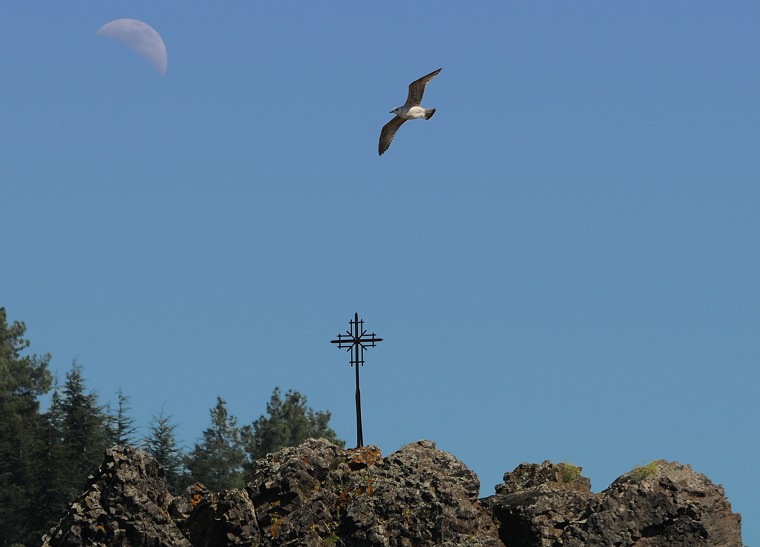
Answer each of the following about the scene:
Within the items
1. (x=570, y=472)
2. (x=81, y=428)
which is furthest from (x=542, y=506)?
(x=81, y=428)

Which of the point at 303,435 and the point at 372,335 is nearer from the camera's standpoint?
the point at 372,335

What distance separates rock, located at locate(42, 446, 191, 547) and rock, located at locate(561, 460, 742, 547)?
13123mm

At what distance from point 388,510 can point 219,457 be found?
228ft

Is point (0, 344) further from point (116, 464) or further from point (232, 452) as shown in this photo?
point (116, 464)

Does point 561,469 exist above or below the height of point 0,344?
below

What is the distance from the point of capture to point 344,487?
46.1 m

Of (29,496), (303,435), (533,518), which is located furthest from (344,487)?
(303,435)

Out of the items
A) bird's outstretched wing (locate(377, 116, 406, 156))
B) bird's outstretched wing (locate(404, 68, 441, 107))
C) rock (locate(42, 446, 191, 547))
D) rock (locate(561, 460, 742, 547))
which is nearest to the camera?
rock (locate(561, 460, 742, 547))

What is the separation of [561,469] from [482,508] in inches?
138

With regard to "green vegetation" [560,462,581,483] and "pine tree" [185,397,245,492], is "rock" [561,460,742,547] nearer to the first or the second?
"green vegetation" [560,462,581,483]

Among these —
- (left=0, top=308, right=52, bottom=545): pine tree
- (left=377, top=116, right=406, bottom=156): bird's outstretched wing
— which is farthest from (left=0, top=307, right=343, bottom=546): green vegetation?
(left=377, top=116, right=406, bottom=156): bird's outstretched wing

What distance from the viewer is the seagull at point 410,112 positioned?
5153 cm

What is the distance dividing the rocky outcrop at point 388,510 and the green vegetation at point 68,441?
4303cm

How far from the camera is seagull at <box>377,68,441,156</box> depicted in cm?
5153
